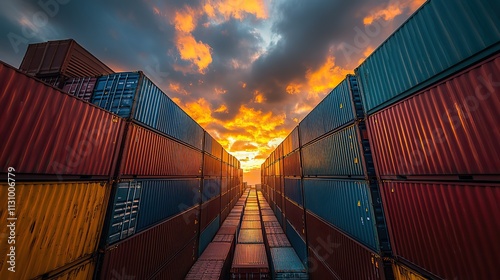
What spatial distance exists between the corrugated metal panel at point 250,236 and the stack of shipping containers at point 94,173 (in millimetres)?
8452

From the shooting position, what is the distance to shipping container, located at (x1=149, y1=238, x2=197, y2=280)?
10.0 meters

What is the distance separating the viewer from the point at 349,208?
27.4 ft

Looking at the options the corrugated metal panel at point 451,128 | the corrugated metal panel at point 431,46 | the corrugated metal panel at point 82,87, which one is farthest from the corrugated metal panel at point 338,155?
the corrugated metal panel at point 82,87

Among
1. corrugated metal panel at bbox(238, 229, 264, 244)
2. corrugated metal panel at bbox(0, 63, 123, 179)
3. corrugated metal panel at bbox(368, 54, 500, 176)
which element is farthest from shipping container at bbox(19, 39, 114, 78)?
corrugated metal panel at bbox(238, 229, 264, 244)

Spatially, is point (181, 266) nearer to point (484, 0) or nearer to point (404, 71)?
point (404, 71)

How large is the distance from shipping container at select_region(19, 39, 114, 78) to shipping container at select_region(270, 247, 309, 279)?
18052 mm

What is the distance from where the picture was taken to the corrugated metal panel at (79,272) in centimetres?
509

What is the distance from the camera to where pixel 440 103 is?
470cm

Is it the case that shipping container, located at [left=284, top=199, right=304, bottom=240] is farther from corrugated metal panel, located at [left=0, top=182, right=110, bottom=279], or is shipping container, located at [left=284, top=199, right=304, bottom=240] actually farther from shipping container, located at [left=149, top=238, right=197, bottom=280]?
corrugated metal panel, located at [left=0, top=182, right=110, bottom=279]

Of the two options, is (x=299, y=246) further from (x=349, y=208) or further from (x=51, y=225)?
(x=51, y=225)

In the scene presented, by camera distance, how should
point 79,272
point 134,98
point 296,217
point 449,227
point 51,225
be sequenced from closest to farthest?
point 449,227 → point 51,225 → point 79,272 → point 134,98 → point 296,217

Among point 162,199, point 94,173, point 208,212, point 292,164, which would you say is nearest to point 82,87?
point 94,173

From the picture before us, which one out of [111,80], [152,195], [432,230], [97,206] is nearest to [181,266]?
[152,195]

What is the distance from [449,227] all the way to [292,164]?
584 inches
